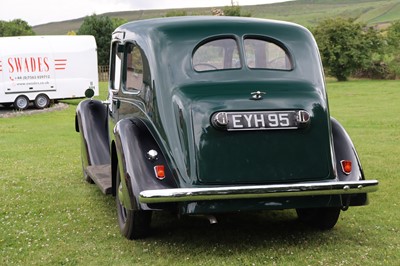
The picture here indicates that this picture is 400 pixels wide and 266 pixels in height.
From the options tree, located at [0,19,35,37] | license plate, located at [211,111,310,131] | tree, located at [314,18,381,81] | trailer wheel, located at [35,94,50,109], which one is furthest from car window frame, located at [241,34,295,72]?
tree, located at [0,19,35,37]

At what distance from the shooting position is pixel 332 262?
5.21 m

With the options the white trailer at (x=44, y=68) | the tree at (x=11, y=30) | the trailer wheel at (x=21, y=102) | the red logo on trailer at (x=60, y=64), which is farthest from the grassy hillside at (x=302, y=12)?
the trailer wheel at (x=21, y=102)

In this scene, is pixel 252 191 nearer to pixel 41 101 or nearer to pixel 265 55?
pixel 265 55

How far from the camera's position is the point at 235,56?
5.98m

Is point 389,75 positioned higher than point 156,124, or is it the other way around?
point 156,124

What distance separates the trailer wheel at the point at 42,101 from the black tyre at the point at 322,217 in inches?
857

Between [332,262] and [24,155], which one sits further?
[24,155]

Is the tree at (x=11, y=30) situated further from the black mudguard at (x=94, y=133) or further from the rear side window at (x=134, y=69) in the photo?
the rear side window at (x=134, y=69)

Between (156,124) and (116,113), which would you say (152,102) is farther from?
(116,113)

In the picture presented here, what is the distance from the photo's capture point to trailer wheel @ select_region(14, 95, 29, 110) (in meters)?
26.1

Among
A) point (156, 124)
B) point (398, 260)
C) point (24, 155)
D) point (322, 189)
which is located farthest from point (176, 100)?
point (24, 155)

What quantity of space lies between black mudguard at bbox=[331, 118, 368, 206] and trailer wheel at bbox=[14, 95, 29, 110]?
2163 cm

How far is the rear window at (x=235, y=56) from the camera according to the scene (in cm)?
594

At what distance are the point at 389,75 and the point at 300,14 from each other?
101m
